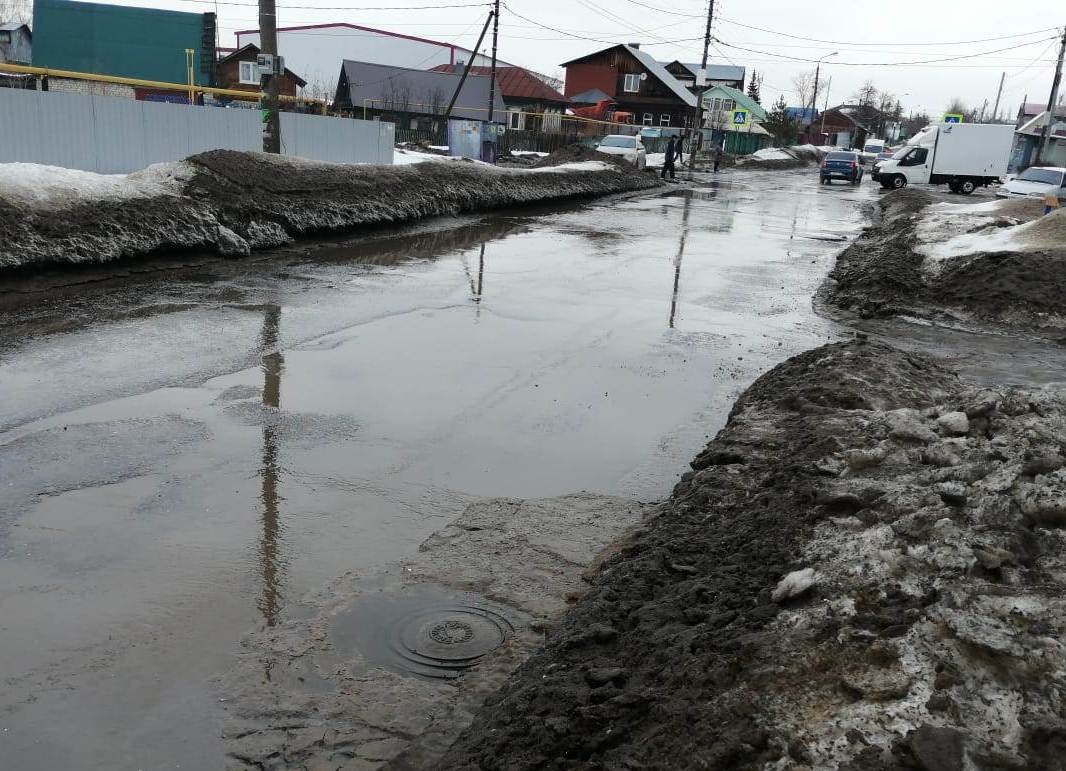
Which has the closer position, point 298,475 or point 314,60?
point 298,475

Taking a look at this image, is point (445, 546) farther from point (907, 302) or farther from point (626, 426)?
point (907, 302)

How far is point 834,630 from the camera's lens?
2865 mm

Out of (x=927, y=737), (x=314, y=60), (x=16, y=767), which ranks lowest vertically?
(x=16, y=767)

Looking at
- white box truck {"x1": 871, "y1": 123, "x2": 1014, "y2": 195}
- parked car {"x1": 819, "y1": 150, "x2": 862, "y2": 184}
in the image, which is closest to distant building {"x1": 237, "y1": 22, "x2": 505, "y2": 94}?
parked car {"x1": 819, "y1": 150, "x2": 862, "y2": 184}

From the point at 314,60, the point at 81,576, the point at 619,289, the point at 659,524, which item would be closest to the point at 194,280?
the point at 619,289

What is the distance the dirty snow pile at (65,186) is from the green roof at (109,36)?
22.3 metres

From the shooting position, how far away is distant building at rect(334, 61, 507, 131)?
1998 inches

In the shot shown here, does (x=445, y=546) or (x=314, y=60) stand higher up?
(x=314, y=60)

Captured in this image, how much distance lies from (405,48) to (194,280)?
68953 mm

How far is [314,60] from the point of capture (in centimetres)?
7262

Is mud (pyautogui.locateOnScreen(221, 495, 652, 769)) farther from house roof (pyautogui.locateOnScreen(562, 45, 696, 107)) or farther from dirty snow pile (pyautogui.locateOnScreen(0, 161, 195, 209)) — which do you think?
house roof (pyautogui.locateOnScreen(562, 45, 696, 107))

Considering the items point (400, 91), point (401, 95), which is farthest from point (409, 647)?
point (400, 91)

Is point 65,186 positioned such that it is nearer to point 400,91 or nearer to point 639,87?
point 400,91

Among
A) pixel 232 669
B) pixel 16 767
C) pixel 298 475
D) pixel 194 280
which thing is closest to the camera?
pixel 16 767
